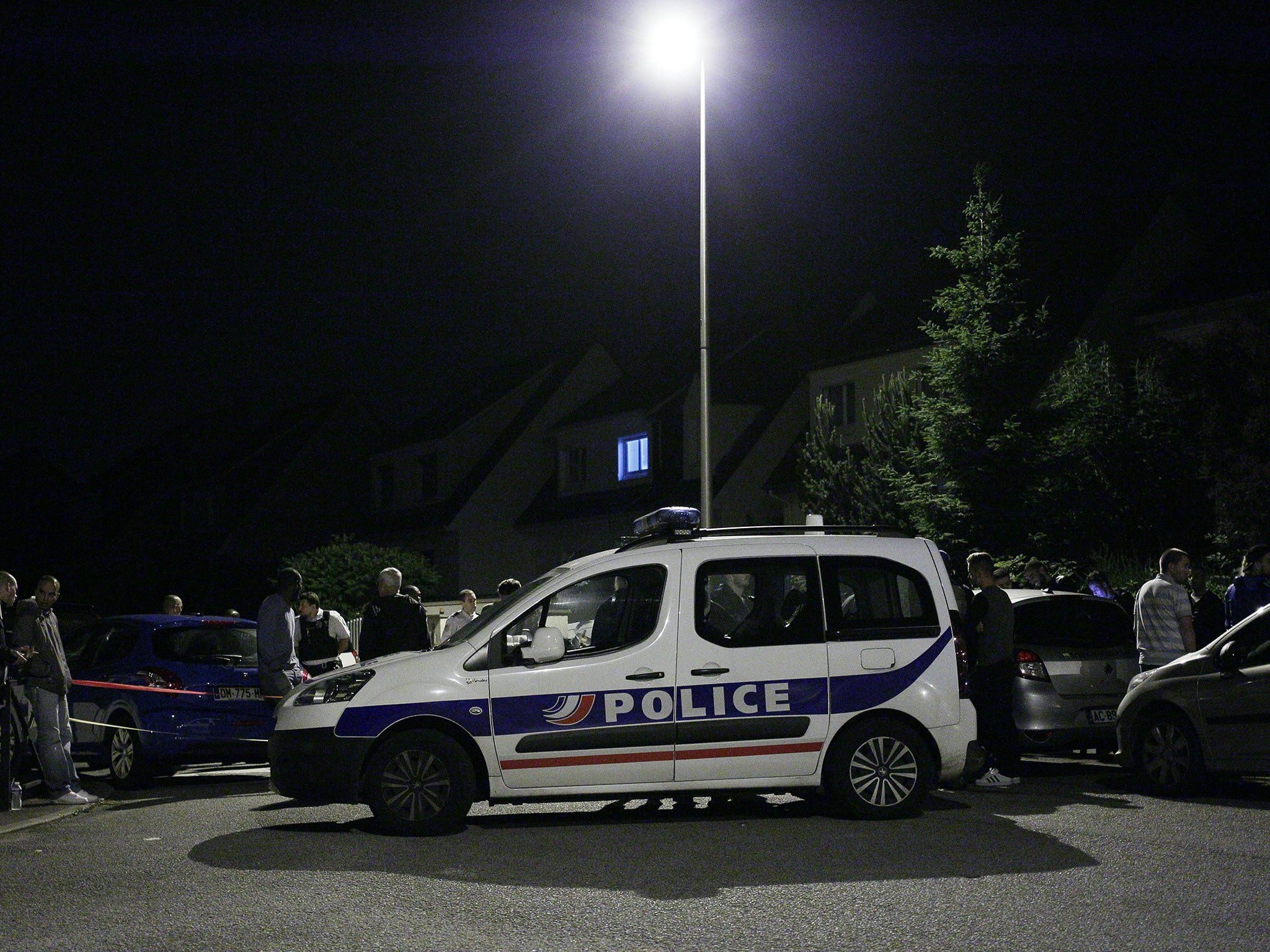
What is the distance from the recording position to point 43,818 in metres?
11.1

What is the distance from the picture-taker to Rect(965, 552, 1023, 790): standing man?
1190 cm

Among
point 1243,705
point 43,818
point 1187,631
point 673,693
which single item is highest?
point 1187,631

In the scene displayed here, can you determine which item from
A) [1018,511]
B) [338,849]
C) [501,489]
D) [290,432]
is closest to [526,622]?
[338,849]

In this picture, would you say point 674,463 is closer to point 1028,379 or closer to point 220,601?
point 1028,379

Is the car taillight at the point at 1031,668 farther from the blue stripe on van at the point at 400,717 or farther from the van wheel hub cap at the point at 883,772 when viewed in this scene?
the blue stripe on van at the point at 400,717

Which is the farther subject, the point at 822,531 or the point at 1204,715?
A: the point at 1204,715

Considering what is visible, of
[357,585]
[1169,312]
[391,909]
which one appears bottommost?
[391,909]

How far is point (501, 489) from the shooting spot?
162 feet

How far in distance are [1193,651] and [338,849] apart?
7058 mm

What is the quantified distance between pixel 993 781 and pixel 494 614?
449cm

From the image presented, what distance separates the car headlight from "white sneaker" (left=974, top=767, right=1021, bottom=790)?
509 cm

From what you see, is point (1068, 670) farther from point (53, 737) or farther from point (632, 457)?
point (632, 457)

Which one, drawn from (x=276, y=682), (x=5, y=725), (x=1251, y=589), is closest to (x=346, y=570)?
(x=276, y=682)

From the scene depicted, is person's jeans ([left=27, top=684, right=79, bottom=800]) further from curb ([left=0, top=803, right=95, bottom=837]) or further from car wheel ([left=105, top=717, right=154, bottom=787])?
car wheel ([left=105, top=717, right=154, bottom=787])
